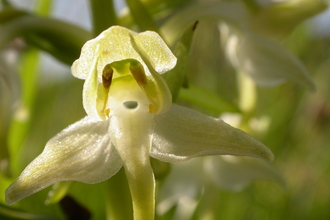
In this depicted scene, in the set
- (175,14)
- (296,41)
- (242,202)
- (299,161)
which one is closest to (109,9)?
(175,14)

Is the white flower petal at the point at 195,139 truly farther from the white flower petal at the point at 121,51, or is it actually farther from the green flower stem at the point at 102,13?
the green flower stem at the point at 102,13

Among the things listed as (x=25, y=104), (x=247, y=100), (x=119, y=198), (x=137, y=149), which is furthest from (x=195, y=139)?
(x=25, y=104)

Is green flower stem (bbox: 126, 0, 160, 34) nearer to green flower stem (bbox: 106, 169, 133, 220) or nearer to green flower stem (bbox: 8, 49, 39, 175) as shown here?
green flower stem (bbox: 106, 169, 133, 220)

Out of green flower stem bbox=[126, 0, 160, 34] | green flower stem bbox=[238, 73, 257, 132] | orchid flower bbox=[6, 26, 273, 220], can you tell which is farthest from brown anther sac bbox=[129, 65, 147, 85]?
green flower stem bbox=[238, 73, 257, 132]

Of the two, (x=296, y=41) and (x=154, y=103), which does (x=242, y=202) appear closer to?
(x=296, y=41)

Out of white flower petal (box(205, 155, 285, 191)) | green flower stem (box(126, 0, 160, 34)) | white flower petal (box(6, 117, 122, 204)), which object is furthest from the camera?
white flower petal (box(205, 155, 285, 191))

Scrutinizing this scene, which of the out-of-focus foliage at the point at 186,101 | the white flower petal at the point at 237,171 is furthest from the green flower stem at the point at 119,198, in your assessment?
the white flower petal at the point at 237,171

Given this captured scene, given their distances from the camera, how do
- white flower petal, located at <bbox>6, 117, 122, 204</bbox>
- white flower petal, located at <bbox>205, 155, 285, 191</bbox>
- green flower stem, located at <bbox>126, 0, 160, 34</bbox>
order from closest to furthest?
white flower petal, located at <bbox>6, 117, 122, 204</bbox> < green flower stem, located at <bbox>126, 0, 160, 34</bbox> < white flower petal, located at <bbox>205, 155, 285, 191</bbox>
